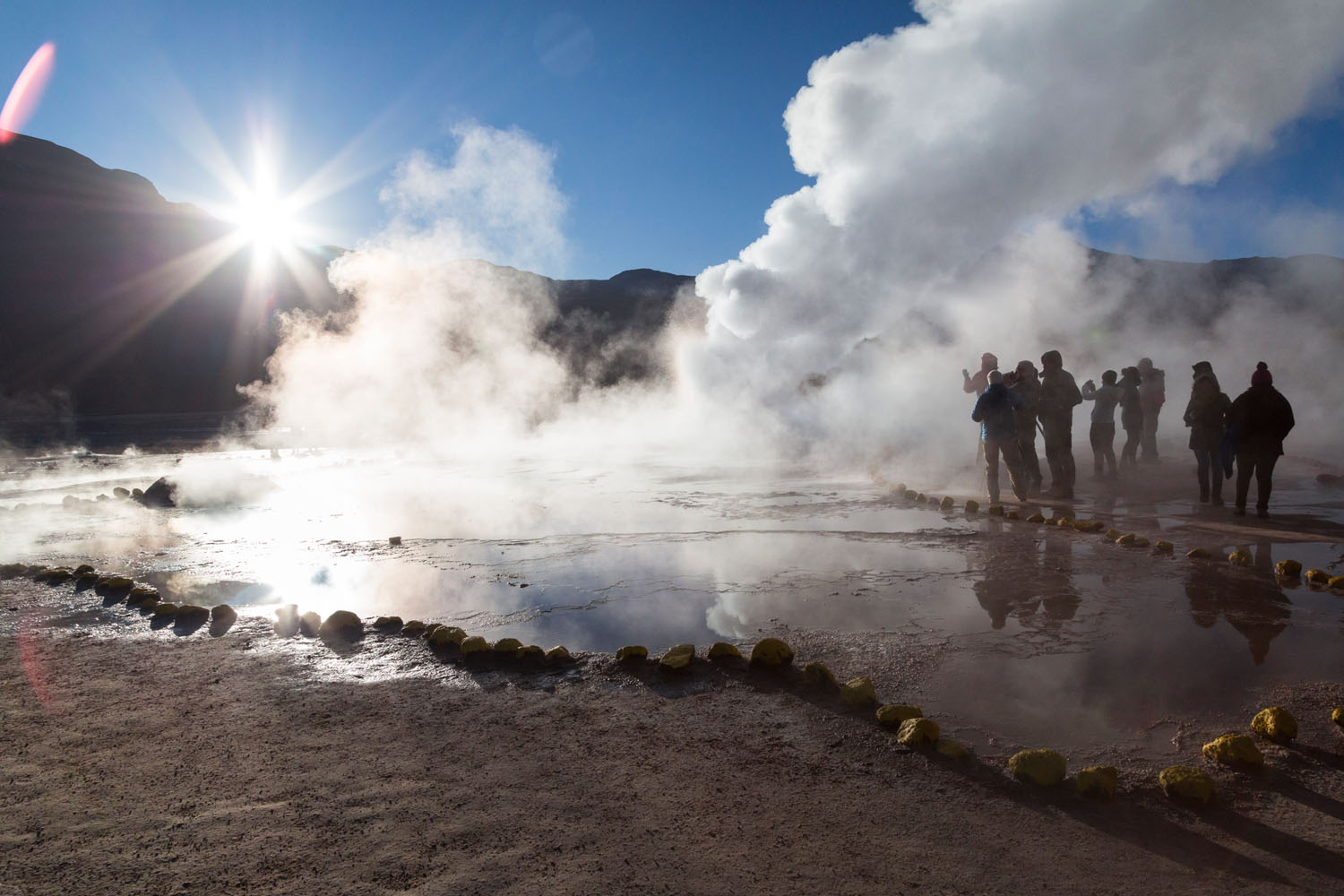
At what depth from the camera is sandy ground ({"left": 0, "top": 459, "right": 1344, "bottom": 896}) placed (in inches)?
89.0

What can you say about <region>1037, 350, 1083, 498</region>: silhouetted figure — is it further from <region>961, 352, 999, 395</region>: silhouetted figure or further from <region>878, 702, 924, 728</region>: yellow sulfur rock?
<region>878, 702, 924, 728</region>: yellow sulfur rock

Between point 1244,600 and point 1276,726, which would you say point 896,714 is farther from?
point 1244,600

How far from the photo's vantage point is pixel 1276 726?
3.01 meters

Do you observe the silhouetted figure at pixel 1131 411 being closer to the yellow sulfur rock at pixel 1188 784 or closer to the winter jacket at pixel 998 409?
the winter jacket at pixel 998 409

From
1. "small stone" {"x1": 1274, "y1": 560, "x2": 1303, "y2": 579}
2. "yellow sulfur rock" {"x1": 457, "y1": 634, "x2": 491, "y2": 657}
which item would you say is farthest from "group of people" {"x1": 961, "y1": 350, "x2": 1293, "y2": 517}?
"yellow sulfur rock" {"x1": 457, "y1": 634, "x2": 491, "y2": 657}

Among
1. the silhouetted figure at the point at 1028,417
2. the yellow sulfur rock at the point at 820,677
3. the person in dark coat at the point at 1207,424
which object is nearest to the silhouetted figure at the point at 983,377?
the silhouetted figure at the point at 1028,417

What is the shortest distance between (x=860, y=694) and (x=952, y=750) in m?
0.58

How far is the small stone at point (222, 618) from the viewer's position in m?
5.04

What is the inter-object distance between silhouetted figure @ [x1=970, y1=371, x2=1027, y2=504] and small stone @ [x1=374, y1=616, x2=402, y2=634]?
7064 millimetres

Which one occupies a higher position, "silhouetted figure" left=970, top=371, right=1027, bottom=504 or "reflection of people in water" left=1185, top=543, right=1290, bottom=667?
"silhouetted figure" left=970, top=371, right=1027, bottom=504

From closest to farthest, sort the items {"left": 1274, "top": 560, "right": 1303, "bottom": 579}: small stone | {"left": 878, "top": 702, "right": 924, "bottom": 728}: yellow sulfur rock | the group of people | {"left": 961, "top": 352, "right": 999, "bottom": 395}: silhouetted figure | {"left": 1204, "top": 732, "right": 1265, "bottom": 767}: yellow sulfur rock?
{"left": 1204, "top": 732, "right": 1265, "bottom": 767}: yellow sulfur rock
{"left": 878, "top": 702, "right": 924, "bottom": 728}: yellow sulfur rock
{"left": 1274, "top": 560, "right": 1303, "bottom": 579}: small stone
the group of people
{"left": 961, "top": 352, "right": 999, "bottom": 395}: silhouetted figure

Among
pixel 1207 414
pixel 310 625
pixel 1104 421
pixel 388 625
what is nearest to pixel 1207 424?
pixel 1207 414

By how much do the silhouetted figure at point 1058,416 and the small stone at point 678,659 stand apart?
7691mm

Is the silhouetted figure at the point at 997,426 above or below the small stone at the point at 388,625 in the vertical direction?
above
